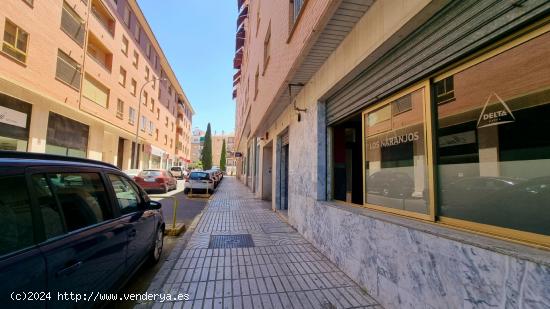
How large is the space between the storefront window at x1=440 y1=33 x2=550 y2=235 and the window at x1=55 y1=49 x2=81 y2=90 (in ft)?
61.3

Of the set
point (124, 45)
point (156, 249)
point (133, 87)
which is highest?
point (124, 45)

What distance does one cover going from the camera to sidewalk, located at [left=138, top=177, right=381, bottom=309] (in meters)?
3.36

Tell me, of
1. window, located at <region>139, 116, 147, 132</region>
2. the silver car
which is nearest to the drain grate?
the silver car

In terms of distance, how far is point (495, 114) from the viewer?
2260mm

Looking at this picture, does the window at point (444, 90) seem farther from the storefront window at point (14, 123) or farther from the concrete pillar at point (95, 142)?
the concrete pillar at point (95, 142)

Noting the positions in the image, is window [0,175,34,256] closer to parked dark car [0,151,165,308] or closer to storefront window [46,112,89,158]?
parked dark car [0,151,165,308]

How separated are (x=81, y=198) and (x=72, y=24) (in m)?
19.0

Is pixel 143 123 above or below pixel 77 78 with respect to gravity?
below

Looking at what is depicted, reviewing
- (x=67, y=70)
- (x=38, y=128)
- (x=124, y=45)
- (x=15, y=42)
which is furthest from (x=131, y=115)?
(x=15, y=42)

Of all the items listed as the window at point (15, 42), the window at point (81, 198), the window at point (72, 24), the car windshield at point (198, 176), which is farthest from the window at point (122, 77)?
the window at point (81, 198)

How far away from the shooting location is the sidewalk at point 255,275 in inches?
132

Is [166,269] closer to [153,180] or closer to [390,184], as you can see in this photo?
[390,184]

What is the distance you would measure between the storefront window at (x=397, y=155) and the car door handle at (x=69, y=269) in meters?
3.34

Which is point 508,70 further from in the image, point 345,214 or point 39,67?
point 39,67
